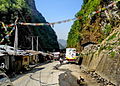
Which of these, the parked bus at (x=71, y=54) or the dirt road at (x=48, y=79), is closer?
the dirt road at (x=48, y=79)

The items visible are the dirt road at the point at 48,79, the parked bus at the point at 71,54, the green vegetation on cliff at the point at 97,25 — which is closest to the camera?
the dirt road at the point at 48,79

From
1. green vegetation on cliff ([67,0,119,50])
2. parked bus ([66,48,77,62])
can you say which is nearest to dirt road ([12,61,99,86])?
green vegetation on cliff ([67,0,119,50])

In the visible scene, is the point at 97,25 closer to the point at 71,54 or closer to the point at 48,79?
the point at 71,54

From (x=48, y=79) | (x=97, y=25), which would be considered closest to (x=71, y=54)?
(x=97, y=25)

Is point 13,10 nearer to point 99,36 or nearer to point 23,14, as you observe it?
point 23,14

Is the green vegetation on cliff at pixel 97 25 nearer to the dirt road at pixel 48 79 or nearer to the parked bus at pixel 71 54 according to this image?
the parked bus at pixel 71 54

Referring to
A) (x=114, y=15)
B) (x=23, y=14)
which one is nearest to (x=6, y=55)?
(x=114, y=15)

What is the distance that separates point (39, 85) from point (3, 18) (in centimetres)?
4432

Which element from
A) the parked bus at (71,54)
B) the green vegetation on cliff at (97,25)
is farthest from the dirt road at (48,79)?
the parked bus at (71,54)

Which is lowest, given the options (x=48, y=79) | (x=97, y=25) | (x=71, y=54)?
(x=48, y=79)

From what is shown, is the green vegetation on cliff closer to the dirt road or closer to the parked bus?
the parked bus

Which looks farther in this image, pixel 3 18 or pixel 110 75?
pixel 3 18

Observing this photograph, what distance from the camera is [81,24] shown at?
66.9 m

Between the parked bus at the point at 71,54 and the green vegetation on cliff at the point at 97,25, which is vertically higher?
the green vegetation on cliff at the point at 97,25
